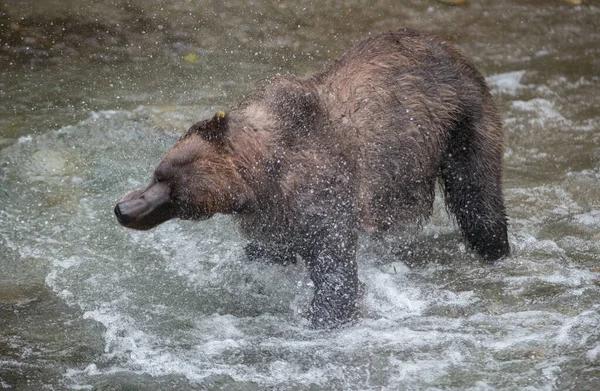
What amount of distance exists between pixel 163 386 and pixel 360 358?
57.4 inches

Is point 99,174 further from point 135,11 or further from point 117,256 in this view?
point 135,11

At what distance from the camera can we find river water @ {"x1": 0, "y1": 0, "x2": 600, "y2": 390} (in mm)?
6383

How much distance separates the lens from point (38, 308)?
6988 millimetres

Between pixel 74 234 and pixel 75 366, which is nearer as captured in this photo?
pixel 75 366

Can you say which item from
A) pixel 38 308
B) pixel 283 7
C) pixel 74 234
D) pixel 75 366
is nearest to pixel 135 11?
pixel 283 7

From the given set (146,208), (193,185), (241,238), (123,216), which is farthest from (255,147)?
(241,238)

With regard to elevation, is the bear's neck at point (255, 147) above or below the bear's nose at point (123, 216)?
above

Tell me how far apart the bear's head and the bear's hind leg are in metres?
2.20

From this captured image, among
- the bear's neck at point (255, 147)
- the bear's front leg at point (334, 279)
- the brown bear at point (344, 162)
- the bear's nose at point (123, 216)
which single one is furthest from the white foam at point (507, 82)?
the bear's nose at point (123, 216)

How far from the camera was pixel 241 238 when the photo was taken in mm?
7902

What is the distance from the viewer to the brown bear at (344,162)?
6.38 meters

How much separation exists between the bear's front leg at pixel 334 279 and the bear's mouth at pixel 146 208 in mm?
1189

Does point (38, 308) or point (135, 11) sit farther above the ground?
point (135, 11)

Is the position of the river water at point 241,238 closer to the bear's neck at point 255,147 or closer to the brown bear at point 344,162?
the brown bear at point 344,162
